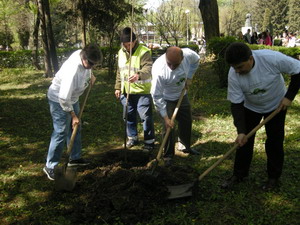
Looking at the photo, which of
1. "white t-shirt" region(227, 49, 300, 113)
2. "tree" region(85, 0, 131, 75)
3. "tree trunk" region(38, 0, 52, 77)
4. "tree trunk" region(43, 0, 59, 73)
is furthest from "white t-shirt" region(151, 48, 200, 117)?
"tree" region(85, 0, 131, 75)

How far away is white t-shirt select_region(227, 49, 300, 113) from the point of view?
9.55ft

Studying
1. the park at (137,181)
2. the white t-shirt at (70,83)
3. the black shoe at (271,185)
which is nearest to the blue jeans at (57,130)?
the white t-shirt at (70,83)

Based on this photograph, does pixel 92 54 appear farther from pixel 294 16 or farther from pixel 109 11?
pixel 294 16

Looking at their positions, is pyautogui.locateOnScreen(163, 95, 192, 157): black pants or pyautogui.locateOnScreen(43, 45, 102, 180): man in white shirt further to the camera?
pyautogui.locateOnScreen(163, 95, 192, 157): black pants

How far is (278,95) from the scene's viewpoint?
3096 mm

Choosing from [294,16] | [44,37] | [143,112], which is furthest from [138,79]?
[294,16]

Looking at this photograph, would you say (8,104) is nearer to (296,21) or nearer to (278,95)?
(278,95)

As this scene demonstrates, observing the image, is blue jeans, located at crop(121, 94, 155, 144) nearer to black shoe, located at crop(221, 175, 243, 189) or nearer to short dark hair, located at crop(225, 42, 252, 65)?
black shoe, located at crop(221, 175, 243, 189)

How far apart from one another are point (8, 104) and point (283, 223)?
7.71 meters

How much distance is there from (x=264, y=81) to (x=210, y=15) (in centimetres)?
882

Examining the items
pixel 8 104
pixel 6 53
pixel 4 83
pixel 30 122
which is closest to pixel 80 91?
pixel 30 122

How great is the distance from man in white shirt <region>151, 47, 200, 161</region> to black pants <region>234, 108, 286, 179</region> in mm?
881

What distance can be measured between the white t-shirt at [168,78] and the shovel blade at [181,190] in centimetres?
92

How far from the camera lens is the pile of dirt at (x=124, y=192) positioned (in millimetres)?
3037
